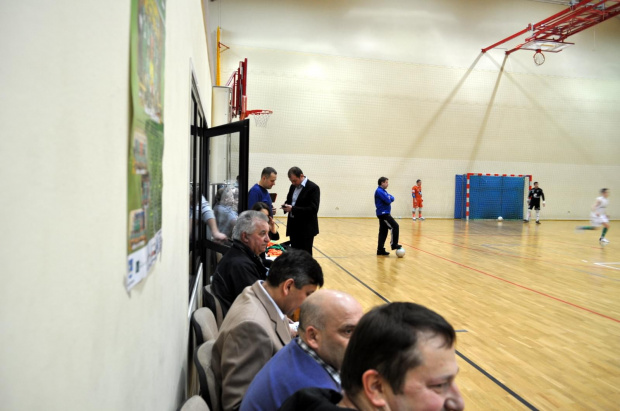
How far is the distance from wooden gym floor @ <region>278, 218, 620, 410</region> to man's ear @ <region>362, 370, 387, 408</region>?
2646 millimetres

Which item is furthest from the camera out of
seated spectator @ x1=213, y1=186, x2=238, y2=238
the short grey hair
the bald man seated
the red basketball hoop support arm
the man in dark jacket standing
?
the red basketball hoop support arm

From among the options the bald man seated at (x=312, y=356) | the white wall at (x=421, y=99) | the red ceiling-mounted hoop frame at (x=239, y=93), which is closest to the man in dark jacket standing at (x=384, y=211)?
the red ceiling-mounted hoop frame at (x=239, y=93)

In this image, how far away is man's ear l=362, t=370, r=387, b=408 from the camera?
112 centimetres

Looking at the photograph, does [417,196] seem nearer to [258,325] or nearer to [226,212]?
[226,212]

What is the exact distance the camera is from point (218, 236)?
4.79 meters

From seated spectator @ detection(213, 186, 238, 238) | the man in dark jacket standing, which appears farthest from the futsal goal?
seated spectator @ detection(213, 186, 238, 238)

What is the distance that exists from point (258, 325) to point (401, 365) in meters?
1.08

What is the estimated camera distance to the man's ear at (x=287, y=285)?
2482 mm

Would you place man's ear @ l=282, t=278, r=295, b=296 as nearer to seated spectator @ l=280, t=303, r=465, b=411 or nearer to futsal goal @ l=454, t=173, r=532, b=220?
seated spectator @ l=280, t=303, r=465, b=411

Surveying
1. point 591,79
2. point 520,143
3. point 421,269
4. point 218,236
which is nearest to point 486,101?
point 520,143

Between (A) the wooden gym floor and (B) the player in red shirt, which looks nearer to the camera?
(A) the wooden gym floor

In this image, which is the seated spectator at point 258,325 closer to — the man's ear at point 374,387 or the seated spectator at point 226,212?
the man's ear at point 374,387

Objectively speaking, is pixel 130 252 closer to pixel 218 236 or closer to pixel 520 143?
pixel 218 236

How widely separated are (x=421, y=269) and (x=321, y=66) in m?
11.7
